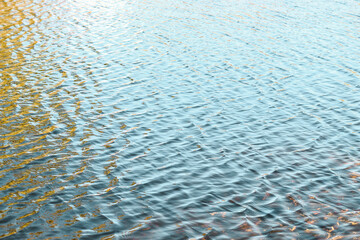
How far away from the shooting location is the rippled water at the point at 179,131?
1691cm

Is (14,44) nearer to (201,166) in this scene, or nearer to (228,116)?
(228,116)

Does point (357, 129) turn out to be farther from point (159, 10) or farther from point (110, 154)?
point (159, 10)

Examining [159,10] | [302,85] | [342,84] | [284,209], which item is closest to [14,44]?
[159,10]

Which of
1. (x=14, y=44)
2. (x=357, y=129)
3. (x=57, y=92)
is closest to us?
(x=357, y=129)

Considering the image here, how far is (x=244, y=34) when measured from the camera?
4303 centimetres

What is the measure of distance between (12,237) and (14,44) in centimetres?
2645

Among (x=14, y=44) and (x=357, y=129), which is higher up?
(x=357, y=129)

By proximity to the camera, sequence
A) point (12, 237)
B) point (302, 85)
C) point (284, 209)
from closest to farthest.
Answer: point (12, 237), point (284, 209), point (302, 85)

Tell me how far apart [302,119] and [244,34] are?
18940mm

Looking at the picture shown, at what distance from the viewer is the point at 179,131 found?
79.4 feet

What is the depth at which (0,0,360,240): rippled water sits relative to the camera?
16906 mm

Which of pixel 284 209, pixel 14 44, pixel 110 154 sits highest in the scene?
pixel 284 209

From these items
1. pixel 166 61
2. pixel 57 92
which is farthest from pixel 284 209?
pixel 166 61

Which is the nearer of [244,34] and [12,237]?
[12,237]
